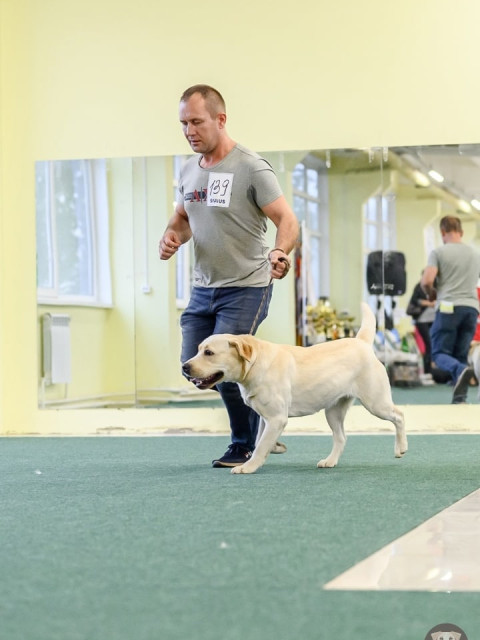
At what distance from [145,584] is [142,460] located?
129 inches

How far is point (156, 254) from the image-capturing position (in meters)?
7.91

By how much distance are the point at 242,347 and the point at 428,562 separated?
199 cm

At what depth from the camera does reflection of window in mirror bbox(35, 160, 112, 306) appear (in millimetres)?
7973

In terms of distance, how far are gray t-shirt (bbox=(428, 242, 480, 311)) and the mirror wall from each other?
8 centimetres

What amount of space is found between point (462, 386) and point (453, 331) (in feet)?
1.27

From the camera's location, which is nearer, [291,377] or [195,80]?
[291,377]

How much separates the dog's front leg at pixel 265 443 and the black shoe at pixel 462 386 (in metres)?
3.22

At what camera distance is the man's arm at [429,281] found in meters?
7.68

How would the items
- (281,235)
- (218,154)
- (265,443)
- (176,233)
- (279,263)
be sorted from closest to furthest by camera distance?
(279,263)
(265,443)
(281,235)
(218,154)
(176,233)

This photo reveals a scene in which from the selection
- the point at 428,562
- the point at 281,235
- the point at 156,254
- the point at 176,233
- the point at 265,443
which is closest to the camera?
the point at 428,562

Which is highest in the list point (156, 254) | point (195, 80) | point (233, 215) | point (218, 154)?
point (195, 80)

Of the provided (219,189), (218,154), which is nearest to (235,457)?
(219,189)

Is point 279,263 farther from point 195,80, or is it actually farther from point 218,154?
point 195,80

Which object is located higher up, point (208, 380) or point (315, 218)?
point (315, 218)
